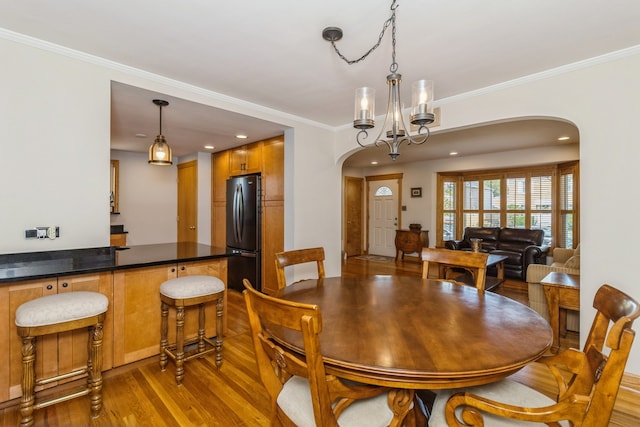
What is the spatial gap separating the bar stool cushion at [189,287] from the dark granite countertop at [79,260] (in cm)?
21

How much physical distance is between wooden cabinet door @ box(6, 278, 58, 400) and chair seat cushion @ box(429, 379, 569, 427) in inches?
92.1

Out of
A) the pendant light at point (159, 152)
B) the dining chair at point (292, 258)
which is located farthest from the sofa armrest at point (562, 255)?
the pendant light at point (159, 152)

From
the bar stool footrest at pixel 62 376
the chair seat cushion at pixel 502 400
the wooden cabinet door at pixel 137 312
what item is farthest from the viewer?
the wooden cabinet door at pixel 137 312

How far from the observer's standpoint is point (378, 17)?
1810 mm

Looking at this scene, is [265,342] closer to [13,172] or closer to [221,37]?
[221,37]

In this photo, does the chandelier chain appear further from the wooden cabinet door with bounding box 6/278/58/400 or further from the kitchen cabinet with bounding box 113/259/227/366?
the wooden cabinet door with bounding box 6/278/58/400

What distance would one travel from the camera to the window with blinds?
569 cm

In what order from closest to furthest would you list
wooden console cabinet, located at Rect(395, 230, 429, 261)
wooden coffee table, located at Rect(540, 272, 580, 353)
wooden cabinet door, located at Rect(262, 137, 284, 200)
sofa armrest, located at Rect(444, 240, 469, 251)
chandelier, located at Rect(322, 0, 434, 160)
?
chandelier, located at Rect(322, 0, 434, 160) < wooden coffee table, located at Rect(540, 272, 580, 353) < wooden cabinet door, located at Rect(262, 137, 284, 200) < sofa armrest, located at Rect(444, 240, 469, 251) < wooden console cabinet, located at Rect(395, 230, 429, 261)

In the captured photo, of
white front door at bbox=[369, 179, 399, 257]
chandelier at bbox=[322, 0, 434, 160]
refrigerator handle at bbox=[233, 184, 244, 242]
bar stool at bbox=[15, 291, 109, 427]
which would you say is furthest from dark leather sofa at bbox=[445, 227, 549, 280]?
bar stool at bbox=[15, 291, 109, 427]

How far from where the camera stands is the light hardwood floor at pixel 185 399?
6.01 ft

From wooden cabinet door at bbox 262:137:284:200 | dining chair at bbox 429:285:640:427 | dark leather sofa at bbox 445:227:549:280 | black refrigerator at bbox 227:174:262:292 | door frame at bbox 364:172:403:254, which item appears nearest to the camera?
dining chair at bbox 429:285:640:427

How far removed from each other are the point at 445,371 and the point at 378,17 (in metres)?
1.85

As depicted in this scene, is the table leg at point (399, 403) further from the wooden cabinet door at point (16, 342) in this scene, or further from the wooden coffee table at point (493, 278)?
the wooden coffee table at point (493, 278)

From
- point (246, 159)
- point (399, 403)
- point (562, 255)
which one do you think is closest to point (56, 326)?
point (399, 403)
